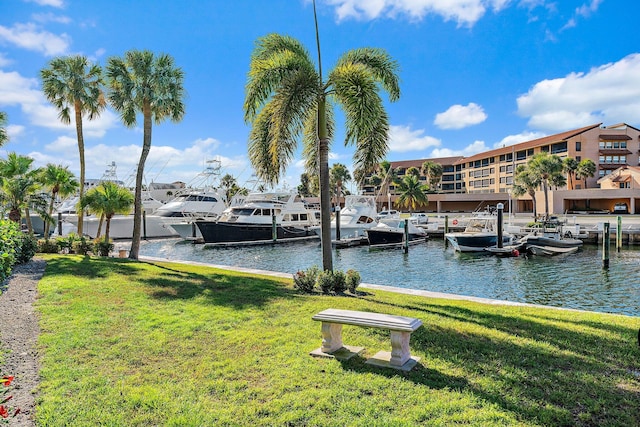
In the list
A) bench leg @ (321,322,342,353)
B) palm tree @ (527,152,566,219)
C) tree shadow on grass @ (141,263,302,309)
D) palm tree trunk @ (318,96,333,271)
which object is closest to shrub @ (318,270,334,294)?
palm tree trunk @ (318,96,333,271)

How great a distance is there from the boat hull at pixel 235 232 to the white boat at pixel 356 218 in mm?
4920

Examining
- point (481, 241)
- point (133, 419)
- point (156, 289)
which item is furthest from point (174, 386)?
point (481, 241)

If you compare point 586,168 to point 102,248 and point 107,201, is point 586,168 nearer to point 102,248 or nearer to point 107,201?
point 107,201

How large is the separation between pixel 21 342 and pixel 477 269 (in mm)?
20554

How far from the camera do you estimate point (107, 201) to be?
21344 millimetres

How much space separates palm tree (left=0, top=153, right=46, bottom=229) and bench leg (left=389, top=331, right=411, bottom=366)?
19.6m

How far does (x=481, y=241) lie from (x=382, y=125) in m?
19.8

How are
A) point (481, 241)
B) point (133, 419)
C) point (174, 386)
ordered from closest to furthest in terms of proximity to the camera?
point (133, 419) < point (174, 386) < point (481, 241)

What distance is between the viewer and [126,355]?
5.57 m

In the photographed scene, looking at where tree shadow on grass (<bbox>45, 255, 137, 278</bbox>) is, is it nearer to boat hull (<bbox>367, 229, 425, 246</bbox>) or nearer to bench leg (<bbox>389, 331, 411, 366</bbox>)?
bench leg (<bbox>389, 331, 411, 366</bbox>)

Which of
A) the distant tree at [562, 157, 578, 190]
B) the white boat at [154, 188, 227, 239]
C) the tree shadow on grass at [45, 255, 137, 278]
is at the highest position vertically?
the distant tree at [562, 157, 578, 190]

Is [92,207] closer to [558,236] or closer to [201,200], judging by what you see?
[201,200]

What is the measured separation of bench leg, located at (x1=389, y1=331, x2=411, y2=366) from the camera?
5.03m

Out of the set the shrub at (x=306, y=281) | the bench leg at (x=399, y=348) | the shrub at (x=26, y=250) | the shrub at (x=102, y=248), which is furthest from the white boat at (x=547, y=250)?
the shrub at (x=26, y=250)
